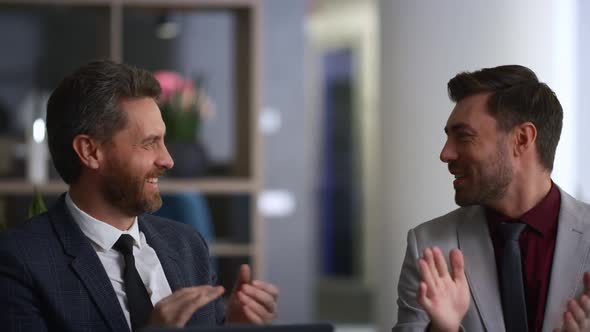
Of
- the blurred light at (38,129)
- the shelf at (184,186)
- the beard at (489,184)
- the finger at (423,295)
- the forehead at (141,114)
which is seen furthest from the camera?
the shelf at (184,186)

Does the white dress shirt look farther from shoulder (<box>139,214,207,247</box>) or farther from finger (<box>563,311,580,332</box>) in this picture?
finger (<box>563,311,580,332</box>)

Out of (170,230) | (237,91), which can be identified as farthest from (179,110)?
(170,230)

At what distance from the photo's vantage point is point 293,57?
5.81 m

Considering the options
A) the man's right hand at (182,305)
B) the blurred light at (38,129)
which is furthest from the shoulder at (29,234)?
the blurred light at (38,129)

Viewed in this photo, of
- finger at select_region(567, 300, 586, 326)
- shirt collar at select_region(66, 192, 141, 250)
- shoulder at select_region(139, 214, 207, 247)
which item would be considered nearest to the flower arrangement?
shoulder at select_region(139, 214, 207, 247)

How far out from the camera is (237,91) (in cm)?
474

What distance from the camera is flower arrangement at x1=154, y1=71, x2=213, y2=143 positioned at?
4.52 meters

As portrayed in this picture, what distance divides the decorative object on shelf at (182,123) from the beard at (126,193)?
2639mm

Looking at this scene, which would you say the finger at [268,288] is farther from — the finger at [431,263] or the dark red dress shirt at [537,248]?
the dark red dress shirt at [537,248]

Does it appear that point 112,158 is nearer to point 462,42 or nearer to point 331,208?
point 462,42

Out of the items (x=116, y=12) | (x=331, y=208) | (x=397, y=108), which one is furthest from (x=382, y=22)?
Result: (x=331, y=208)

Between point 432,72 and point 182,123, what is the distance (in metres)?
2.10

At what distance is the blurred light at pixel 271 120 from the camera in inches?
228

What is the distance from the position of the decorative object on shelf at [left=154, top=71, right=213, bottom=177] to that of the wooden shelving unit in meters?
0.08
